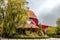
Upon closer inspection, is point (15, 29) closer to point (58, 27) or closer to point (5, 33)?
point (5, 33)

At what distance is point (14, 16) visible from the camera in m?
29.6

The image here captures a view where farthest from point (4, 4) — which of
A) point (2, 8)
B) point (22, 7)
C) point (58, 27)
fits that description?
point (58, 27)

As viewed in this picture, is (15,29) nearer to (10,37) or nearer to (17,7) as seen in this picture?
(10,37)

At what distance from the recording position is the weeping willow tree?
29.2 meters

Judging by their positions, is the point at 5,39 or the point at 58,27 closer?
the point at 5,39

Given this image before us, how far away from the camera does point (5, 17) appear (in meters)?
29.8

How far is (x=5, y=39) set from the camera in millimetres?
28422

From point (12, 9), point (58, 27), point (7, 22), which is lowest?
point (58, 27)

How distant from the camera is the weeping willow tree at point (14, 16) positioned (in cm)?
2920

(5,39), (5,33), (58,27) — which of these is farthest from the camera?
(58,27)

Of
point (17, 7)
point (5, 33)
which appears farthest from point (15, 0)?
point (5, 33)

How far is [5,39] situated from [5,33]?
201cm

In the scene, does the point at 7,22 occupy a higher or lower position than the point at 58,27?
higher

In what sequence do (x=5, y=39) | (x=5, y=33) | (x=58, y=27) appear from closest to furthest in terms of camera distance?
(x=5, y=39)
(x=5, y=33)
(x=58, y=27)
